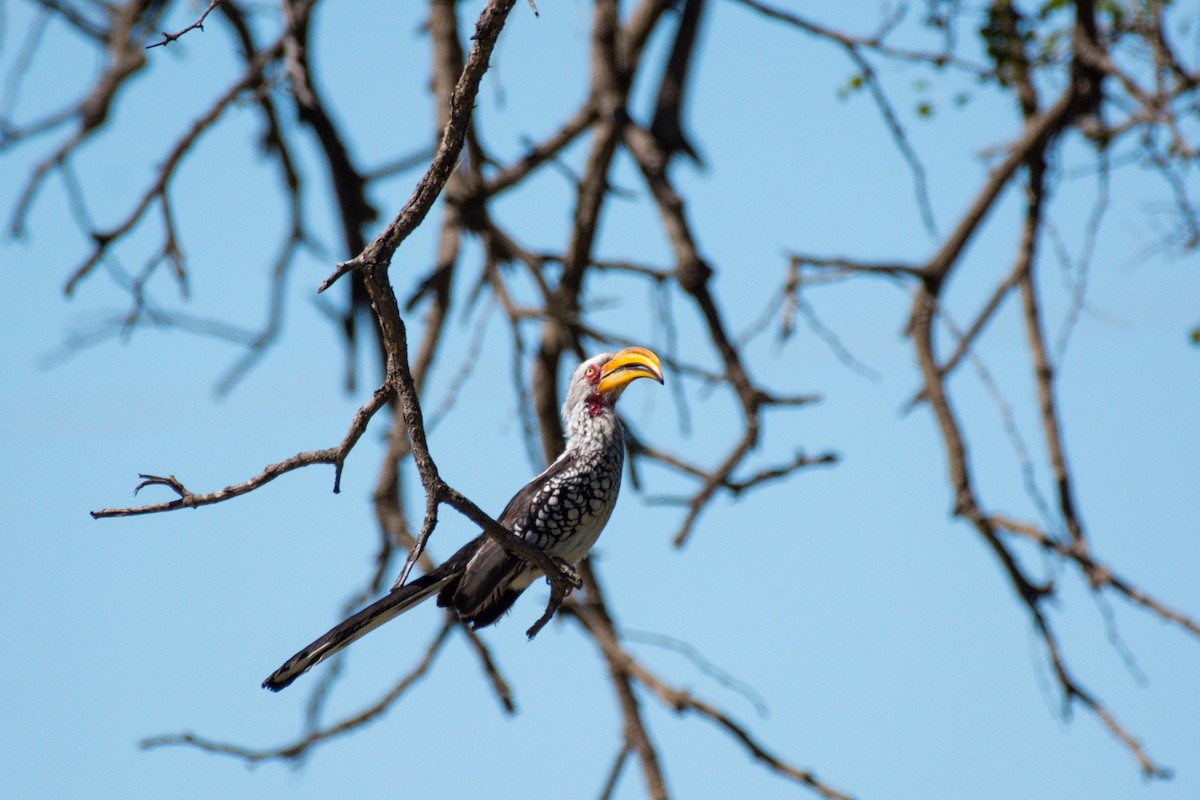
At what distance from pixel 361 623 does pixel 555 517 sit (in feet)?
2.24

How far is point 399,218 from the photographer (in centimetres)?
247

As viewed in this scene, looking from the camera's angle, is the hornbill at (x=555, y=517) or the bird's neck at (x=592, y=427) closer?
the hornbill at (x=555, y=517)

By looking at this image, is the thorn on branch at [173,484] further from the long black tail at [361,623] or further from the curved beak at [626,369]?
the curved beak at [626,369]

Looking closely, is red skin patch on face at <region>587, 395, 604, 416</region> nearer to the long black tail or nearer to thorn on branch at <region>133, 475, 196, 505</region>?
the long black tail

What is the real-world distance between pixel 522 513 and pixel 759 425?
1356 mm

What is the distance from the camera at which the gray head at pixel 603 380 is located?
4.06 meters

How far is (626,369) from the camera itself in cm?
410

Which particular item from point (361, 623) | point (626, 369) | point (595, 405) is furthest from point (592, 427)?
point (361, 623)

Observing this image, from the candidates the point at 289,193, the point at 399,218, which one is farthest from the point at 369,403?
the point at 289,193

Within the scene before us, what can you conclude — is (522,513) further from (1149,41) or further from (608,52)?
(1149,41)

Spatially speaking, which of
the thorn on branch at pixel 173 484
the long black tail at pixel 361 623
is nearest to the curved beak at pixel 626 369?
the long black tail at pixel 361 623

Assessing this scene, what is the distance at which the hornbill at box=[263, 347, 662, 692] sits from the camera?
354cm

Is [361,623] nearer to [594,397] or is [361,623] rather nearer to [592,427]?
[592,427]

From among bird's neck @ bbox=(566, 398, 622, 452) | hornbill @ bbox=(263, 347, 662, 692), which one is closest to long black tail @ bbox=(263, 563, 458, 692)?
hornbill @ bbox=(263, 347, 662, 692)
